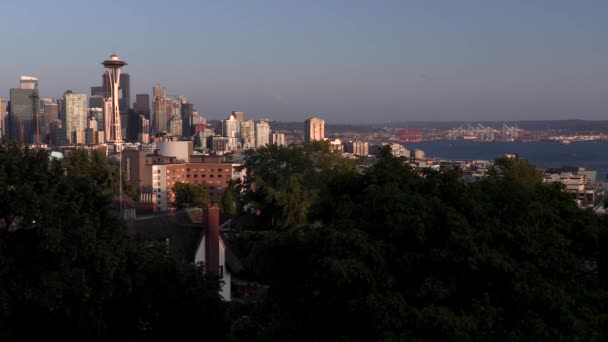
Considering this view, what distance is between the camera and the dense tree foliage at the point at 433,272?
10055 mm

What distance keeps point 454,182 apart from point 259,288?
11.0 metres

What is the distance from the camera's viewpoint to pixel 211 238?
846 inches

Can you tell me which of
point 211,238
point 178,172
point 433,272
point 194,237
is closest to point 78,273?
point 433,272

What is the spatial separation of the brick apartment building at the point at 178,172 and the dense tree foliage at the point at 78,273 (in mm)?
88104

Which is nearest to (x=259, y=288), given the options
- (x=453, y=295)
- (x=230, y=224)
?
(x=230, y=224)

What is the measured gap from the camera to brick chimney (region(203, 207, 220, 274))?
70.2 feet

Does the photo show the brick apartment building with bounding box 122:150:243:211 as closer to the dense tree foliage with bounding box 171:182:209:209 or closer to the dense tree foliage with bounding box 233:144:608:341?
the dense tree foliage with bounding box 171:182:209:209

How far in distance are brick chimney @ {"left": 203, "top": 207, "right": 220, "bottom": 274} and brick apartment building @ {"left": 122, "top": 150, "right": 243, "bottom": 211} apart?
79959 mm

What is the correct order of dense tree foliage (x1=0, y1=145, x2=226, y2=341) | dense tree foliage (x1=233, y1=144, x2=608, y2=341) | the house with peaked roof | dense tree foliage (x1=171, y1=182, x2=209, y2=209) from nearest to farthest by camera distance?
dense tree foliage (x1=233, y1=144, x2=608, y2=341) → dense tree foliage (x1=0, y1=145, x2=226, y2=341) → the house with peaked roof → dense tree foliage (x1=171, y1=182, x2=209, y2=209)

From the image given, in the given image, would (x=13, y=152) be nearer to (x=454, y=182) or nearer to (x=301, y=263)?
(x=301, y=263)

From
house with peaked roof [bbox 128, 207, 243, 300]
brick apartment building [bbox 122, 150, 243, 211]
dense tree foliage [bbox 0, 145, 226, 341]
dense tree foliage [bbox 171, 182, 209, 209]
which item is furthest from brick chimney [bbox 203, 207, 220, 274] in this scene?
brick apartment building [bbox 122, 150, 243, 211]

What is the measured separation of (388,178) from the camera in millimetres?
12562

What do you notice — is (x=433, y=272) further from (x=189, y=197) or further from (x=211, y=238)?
(x=189, y=197)

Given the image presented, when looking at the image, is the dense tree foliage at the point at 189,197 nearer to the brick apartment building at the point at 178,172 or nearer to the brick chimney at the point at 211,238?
the brick chimney at the point at 211,238
